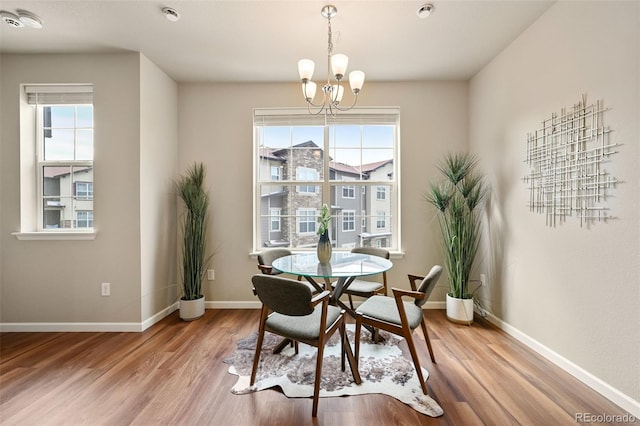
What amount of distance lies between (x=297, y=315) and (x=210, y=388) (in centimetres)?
86

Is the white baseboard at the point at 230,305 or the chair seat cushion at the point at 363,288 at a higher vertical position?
the chair seat cushion at the point at 363,288

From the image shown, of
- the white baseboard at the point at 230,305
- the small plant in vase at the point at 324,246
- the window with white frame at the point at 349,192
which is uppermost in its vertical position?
the window with white frame at the point at 349,192

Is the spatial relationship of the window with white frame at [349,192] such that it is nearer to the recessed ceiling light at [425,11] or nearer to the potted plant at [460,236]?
the potted plant at [460,236]

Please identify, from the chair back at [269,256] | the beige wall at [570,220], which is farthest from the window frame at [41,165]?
the beige wall at [570,220]

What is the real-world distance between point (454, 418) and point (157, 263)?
2.95 m

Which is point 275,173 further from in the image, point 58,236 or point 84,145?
→ point 58,236

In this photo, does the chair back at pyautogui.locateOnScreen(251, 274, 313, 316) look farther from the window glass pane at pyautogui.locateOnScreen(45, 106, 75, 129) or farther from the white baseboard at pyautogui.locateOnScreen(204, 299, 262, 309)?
the window glass pane at pyautogui.locateOnScreen(45, 106, 75, 129)

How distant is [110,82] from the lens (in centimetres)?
264

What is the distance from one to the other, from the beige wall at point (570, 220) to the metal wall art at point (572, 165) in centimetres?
6

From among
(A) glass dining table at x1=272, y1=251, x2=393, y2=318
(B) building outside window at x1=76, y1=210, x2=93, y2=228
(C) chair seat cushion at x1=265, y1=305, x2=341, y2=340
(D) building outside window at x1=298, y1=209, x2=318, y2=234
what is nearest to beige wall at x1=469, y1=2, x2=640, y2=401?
(A) glass dining table at x1=272, y1=251, x2=393, y2=318

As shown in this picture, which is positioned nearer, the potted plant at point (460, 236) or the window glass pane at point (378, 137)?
the potted plant at point (460, 236)

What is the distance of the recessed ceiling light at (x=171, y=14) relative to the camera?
206cm

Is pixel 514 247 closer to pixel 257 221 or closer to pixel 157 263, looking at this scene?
pixel 257 221

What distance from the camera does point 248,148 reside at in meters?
3.25
